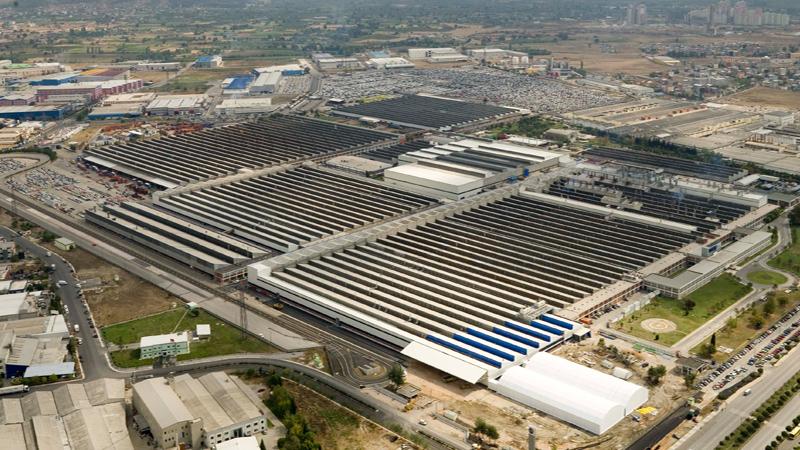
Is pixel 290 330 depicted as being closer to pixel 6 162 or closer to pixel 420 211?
pixel 420 211

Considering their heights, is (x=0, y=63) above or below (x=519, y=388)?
above

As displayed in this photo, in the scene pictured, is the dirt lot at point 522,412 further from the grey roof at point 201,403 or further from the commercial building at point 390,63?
the commercial building at point 390,63

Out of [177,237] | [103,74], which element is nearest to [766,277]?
[177,237]

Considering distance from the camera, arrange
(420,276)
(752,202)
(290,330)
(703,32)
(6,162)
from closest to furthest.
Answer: (290,330), (420,276), (752,202), (6,162), (703,32)

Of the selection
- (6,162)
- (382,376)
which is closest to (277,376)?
(382,376)

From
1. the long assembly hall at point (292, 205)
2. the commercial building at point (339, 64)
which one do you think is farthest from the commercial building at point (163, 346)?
the commercial building at point (339, 64)

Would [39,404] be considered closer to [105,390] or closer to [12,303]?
[105,390]

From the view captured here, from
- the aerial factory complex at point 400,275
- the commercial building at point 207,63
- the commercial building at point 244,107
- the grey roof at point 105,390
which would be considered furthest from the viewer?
the commercial building at point 207,63
